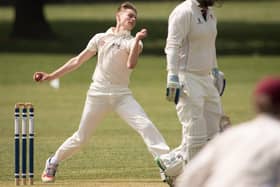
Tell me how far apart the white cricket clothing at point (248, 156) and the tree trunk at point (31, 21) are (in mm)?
38481

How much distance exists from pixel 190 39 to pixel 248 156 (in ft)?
15.8

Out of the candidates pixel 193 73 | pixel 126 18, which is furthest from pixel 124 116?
pixel 193 73

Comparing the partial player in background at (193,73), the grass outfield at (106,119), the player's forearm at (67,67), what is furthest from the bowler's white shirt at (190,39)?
the grass outfield at (106,119)

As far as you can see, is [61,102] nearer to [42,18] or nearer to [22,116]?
[22,116]

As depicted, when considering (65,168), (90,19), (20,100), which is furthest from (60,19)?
(65,168)

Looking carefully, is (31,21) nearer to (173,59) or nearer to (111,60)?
(111,60)

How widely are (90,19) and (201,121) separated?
154 ft

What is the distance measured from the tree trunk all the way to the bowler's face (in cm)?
3242

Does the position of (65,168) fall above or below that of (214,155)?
below

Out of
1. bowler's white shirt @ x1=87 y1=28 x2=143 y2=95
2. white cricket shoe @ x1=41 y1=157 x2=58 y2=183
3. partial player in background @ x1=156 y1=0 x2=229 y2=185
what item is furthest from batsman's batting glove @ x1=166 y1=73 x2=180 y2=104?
white cricket shoe @ x1=41 y1=157 x2=58 y2=183

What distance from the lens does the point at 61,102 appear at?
2562cm

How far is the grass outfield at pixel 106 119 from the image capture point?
15.0 m

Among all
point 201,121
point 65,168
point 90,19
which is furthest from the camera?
point 90,19

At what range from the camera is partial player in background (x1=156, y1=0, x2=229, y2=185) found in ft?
37.3
